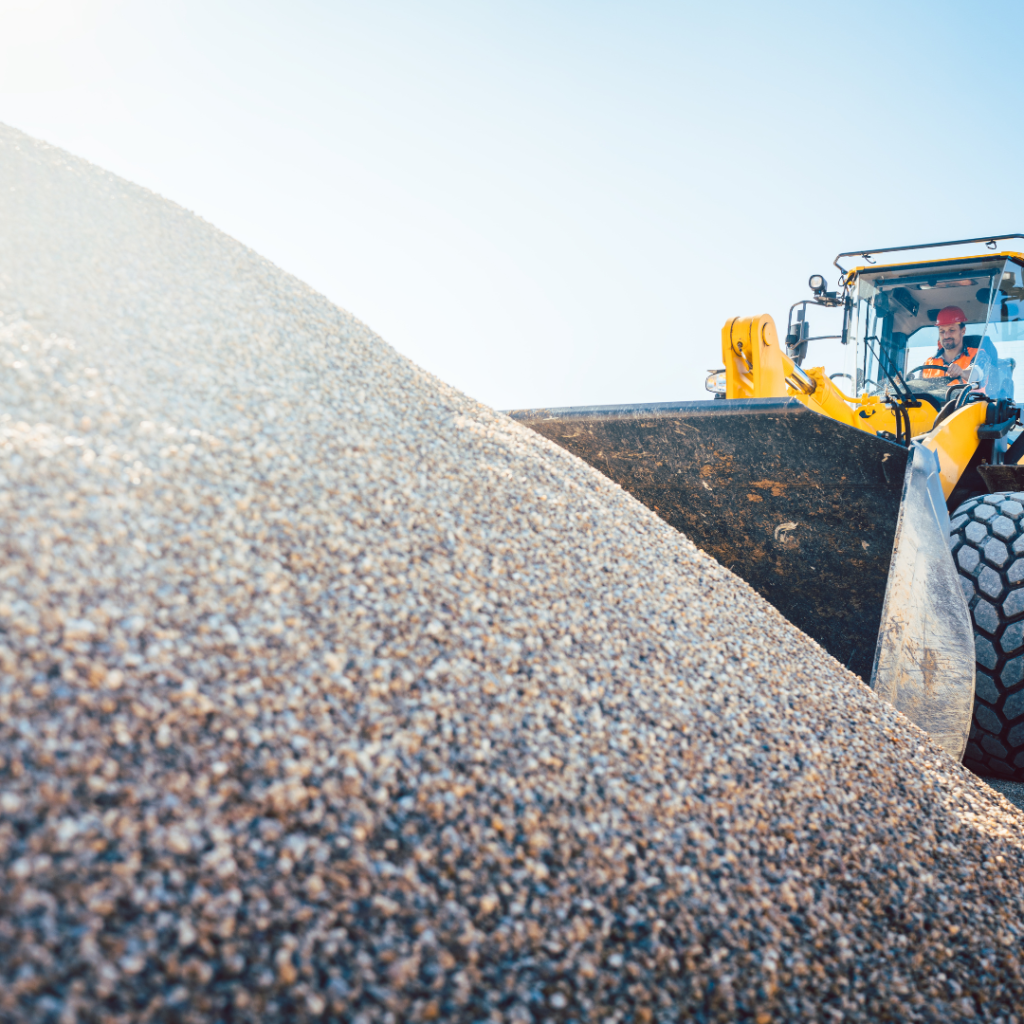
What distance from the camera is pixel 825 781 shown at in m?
1.35

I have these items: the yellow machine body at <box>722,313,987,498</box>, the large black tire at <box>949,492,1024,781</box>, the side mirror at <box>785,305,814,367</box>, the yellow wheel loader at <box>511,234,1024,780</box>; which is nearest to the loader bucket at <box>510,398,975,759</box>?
the yellow wheel loader at <box>511,234,1024,780</box>

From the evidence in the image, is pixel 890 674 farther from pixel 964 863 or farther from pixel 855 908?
pixel 855 908

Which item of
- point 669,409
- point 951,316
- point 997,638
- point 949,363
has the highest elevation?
point 951,316

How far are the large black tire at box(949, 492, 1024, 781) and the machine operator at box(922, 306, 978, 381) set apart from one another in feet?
6.66

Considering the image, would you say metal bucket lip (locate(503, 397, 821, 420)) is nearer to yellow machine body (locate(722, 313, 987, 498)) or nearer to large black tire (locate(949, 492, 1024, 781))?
yellow machine body (locate(722, 313, 987, 498))

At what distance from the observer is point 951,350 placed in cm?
396

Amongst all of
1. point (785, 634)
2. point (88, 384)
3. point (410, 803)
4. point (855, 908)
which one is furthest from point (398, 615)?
point (785, 634)

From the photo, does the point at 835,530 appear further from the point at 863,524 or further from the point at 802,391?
the point at 802,391

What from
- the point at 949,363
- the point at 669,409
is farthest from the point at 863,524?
the point at 949,363

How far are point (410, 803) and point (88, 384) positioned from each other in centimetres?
104

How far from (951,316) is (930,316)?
0.42 ft

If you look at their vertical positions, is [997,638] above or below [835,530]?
below

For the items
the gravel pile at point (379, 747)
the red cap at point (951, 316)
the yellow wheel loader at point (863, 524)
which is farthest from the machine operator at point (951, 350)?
the gravel pile at point (379, 747)

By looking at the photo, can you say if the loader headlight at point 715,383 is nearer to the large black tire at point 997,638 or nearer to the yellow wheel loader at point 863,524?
the yellow wheel loader at point 863,524
